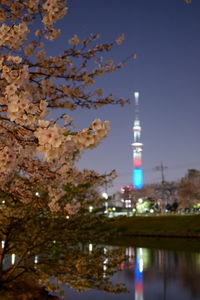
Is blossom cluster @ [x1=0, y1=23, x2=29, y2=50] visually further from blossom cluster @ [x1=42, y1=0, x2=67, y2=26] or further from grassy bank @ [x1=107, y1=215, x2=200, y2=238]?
grassy bank @ [x1=107, y1=215, x2=200, y2=238]

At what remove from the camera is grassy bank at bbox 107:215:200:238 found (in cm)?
4539

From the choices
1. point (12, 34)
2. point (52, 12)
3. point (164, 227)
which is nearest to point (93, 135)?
point (12, 34)

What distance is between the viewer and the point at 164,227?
50.1 meters

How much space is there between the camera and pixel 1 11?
18.6 ft

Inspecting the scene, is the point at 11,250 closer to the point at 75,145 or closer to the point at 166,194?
the point at 75,145

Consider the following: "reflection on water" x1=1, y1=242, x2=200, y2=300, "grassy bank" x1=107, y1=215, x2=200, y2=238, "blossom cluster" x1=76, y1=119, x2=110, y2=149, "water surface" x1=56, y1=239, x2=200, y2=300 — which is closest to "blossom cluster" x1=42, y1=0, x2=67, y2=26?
"blossom cluster" x1=76, y1=119, x2=110, y2=149

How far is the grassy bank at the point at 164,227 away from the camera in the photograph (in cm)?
4539

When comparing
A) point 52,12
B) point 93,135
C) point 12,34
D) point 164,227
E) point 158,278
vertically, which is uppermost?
point 52,12

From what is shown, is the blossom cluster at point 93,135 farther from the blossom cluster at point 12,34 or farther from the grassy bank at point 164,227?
the grassy bank at point 164,227

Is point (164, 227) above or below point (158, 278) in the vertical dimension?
above

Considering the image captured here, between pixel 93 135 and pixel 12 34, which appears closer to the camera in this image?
pixel 93 135

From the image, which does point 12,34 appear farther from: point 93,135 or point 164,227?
point 164,227

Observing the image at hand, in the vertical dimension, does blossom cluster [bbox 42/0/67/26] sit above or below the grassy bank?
above

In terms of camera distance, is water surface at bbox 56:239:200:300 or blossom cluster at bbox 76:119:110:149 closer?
blossom cluster at bbox 76:119:110:149
